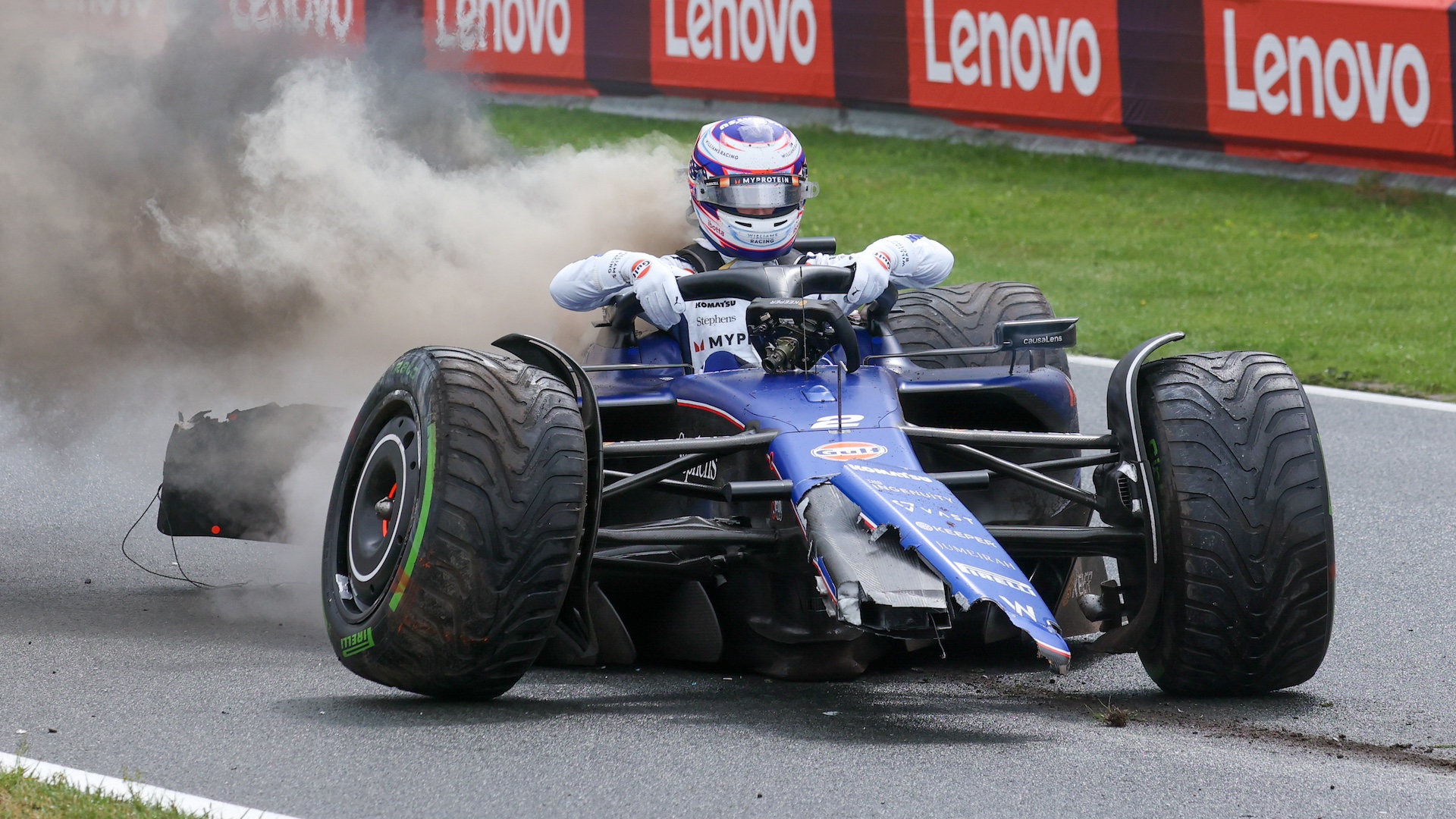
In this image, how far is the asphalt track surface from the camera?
4.73 m

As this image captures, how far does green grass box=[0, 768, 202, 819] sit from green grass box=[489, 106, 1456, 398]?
8.93 meters

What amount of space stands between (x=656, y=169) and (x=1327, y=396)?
424 cm

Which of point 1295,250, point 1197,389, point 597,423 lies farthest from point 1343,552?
point 1295,250

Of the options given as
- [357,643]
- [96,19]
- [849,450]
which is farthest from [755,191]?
[96,19]

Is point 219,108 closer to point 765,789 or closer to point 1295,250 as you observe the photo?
point 765,789

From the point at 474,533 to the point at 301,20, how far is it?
5841 millimetres

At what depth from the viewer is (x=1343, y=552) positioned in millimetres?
8320

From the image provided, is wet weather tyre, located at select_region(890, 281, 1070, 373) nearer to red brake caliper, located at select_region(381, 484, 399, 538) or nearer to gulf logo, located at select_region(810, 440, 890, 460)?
gulf logo, located at select_region(810, 440, 890, 460)

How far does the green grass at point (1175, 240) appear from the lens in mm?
13156

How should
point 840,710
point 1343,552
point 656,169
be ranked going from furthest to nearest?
point 656,169 < point 1343,552 < point 840,710

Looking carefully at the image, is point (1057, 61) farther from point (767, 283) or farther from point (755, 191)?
point (767, 283)

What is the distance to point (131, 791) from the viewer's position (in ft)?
15.4

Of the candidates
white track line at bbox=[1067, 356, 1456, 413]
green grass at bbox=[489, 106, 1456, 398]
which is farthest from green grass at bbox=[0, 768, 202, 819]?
green grass at bbox=[489, 106, 1456, 398]

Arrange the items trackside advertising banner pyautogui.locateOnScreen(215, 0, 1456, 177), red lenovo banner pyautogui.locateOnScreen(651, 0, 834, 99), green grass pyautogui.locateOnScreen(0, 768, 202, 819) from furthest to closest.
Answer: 1. red lenovo banner pyautogui.locateOnScreen(651, 0, 834, 99)
2. trackside advertising banner pyautogui.locateOnScreen(215, 0, 1456, 177)
3. green grass pyautogui.locateOnScreen(0, 768, 202, 819)
